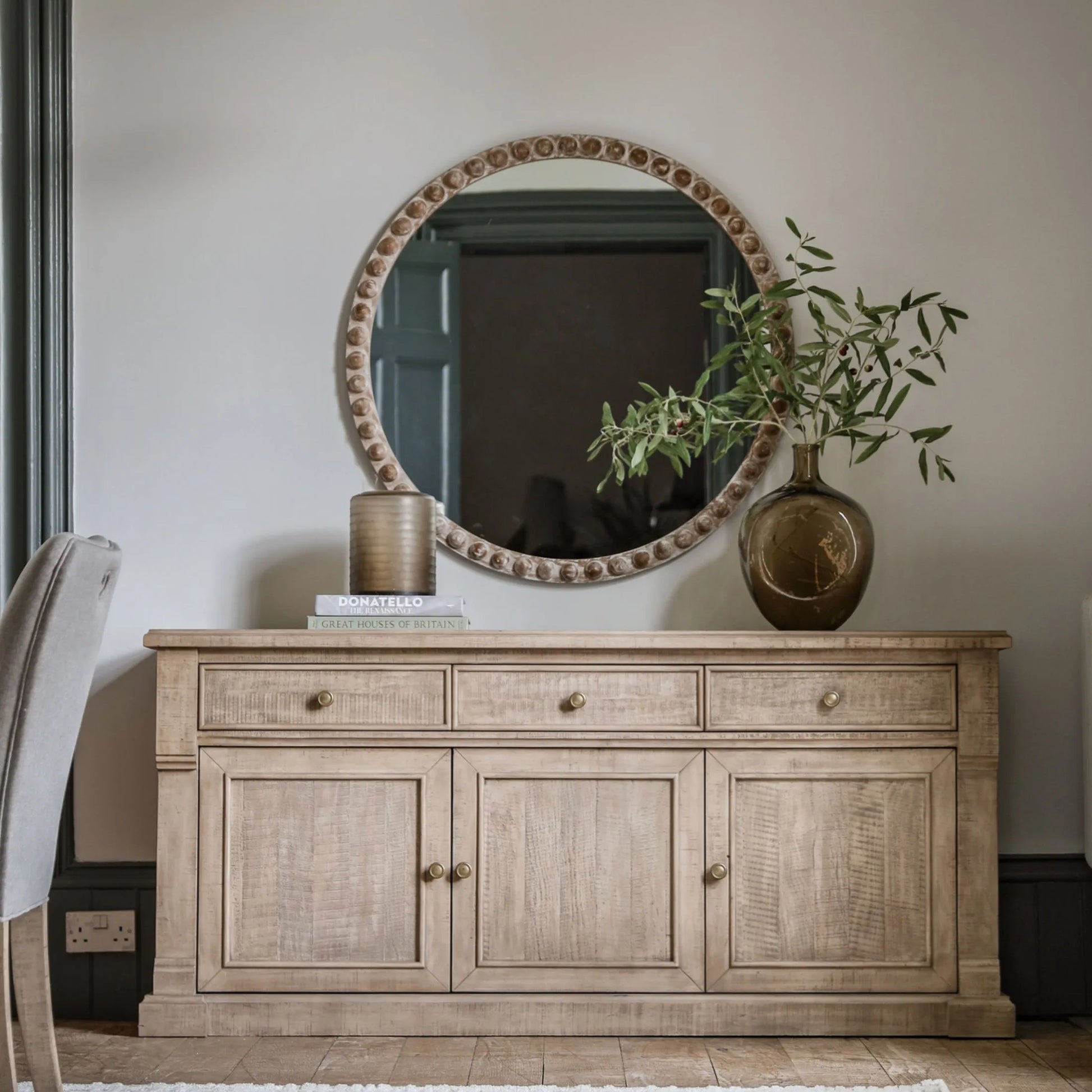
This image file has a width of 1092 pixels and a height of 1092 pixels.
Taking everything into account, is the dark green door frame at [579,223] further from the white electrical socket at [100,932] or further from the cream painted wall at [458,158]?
the white electrical socket at [100,932]

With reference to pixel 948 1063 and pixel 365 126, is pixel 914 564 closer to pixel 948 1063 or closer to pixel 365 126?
pixel 948 1063

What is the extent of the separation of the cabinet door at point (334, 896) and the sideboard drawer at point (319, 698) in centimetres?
9

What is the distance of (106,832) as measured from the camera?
7.54 ft

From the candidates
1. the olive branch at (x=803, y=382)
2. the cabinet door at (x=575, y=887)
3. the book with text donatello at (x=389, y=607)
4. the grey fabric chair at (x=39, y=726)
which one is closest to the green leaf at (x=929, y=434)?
the olive branch at (x=803, y=382)

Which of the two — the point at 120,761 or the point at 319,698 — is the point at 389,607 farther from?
the point at 120,761

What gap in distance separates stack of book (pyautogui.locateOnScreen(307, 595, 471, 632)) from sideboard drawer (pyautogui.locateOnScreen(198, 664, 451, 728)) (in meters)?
0.10

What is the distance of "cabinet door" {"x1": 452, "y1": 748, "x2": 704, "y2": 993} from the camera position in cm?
194

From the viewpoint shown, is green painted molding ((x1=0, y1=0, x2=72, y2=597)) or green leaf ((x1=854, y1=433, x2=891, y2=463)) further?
green painted molding ((x1=0, y1=0, x2=72, y2=597))

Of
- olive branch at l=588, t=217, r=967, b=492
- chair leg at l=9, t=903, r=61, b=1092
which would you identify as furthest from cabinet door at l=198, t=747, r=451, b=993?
olive branch at l=588, t=217, r=967, b=492

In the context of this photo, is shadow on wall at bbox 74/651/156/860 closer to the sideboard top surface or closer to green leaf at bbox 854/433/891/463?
the sideboard top surface

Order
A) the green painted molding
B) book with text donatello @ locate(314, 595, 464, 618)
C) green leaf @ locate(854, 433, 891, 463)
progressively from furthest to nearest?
the green painted molding, green leaf @ locate(854, 433, 891, 463), book with text donatello @ locate(314, 595, 464, 618)

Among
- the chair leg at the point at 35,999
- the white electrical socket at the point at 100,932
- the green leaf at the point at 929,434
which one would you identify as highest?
the green leaf at the point at 929,434

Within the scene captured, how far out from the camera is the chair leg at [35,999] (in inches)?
62.7

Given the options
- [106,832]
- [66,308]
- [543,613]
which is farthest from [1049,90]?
[106,832]
